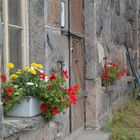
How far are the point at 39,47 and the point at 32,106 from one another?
2.28 feet

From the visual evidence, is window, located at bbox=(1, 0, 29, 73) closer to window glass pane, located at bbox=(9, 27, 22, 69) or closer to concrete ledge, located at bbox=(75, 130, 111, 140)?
window glass pane, located at bbox=(9, 27, 22, 69)

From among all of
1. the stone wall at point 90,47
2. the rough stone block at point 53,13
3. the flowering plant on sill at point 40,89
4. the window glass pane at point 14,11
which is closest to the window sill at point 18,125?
the stone wall at point 90,47

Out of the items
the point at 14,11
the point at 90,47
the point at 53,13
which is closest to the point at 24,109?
the point at 14,11

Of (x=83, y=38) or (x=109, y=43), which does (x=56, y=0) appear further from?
(x=109, y=43)

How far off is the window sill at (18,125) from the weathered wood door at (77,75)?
1.85 m

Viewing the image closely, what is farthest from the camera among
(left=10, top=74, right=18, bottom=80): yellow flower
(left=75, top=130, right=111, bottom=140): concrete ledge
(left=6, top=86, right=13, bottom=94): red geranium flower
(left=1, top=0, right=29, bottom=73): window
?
(left=75, top=130, right=111, bottom=140): concrete ledge

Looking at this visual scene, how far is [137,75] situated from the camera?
9117 millimetres

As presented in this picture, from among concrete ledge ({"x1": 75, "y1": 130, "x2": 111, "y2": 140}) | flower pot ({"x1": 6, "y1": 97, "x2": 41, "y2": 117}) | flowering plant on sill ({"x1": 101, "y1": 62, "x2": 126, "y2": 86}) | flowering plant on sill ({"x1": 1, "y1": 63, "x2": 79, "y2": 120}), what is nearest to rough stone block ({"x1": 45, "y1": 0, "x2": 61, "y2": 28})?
flowering plant on sill ({"x1": 1, "y1": 63, "x2": 79, "y2": 120})

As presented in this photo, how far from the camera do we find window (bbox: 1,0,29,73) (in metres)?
3.22

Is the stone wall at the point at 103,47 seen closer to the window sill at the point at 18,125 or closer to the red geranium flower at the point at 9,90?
the window sill at the point at 18,125

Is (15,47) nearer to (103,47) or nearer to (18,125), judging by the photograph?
(18,125)

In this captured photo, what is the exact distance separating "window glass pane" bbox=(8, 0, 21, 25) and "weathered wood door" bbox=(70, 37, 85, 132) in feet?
5.17

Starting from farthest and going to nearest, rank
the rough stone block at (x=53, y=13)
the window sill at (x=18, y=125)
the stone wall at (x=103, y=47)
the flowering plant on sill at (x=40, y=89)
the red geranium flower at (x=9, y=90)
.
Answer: the stone wall at (x=103, y=47) < the rough stone block at (x=53, y=13) < the flowering plant on sill at (x=40, y=89) < the red geranium flower at (x=9, y=90) < the window sill at (x=18, y=125)

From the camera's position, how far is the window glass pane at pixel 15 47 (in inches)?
132
